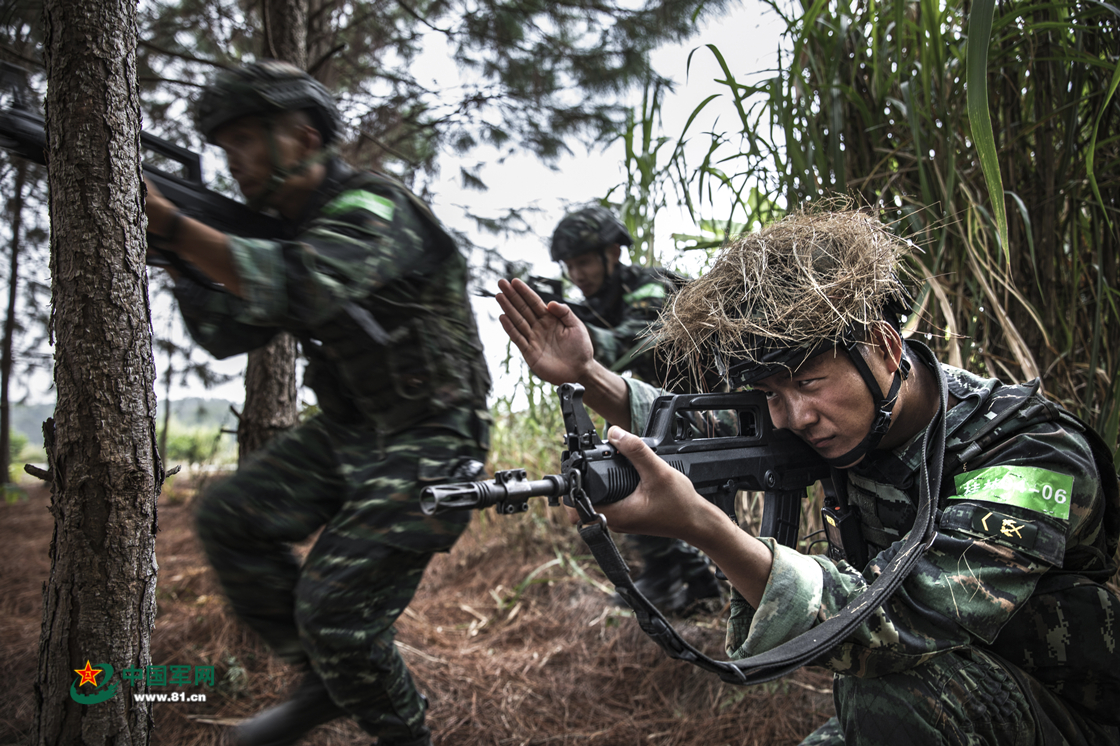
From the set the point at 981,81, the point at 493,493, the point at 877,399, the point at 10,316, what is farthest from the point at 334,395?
the point at 10,316

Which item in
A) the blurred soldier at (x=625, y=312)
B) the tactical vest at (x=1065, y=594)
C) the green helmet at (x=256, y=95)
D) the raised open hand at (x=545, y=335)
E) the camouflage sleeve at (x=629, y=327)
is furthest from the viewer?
the blurred soldier at (x=625, y=312)

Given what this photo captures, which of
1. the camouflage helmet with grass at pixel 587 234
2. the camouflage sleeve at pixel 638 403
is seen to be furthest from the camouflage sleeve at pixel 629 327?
the camouflage sleeve at pixel 638 403

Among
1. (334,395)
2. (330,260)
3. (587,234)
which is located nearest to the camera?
(330,260)

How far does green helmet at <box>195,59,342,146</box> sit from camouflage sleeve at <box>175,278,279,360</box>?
46cm

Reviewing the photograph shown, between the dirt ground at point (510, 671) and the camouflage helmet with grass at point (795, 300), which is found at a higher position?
the camouflage helmet with grass at point (795, 300)

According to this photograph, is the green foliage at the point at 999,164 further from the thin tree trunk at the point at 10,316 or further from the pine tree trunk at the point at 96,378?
the thin tree trunk at the point at 10,316

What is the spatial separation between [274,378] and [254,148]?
1.44 meters

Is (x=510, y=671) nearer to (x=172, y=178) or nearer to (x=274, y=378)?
(x=274, y=378)

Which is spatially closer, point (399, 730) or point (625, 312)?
point (399, 730)

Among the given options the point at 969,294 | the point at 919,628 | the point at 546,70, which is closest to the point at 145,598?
the point at 919,628

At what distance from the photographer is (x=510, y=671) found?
2715mm

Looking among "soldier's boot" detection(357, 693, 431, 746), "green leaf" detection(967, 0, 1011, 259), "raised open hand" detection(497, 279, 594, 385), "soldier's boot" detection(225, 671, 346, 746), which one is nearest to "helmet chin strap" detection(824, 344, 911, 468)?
"green leaf" detection(967, 0, 1011, 259)

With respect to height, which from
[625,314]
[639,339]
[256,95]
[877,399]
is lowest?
[877,399]

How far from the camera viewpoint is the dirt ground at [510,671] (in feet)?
7.21
